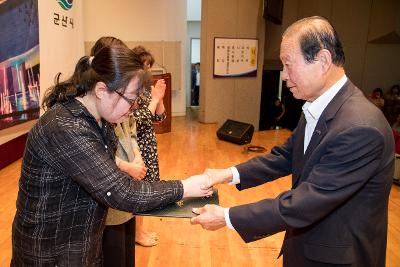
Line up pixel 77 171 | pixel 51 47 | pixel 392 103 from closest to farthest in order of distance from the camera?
pixel 77 171
pixel 51 47
pixel 392 103

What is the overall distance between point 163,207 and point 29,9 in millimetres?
3535

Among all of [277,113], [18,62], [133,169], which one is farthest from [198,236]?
[277,113]

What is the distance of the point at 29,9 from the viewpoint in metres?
3.82

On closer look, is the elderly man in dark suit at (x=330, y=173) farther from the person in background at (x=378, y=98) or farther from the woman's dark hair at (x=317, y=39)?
the person in background at (x=378, y=98)

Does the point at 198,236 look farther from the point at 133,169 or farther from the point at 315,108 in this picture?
the point at 315,108

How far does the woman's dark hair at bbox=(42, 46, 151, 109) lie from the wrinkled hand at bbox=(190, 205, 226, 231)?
51 centimetres

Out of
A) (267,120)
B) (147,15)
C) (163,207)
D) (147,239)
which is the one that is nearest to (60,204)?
(163,207)

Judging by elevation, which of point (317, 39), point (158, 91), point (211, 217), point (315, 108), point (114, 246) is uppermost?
point (317, 39)

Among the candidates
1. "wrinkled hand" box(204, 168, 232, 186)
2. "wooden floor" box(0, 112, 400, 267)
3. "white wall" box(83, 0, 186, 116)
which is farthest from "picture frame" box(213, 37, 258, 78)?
"wrinkled hand" box(204, 168, 232, 186)

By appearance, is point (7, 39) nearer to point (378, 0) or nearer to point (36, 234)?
point (36, 234)

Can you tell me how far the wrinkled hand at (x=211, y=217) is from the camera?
4.24 ft

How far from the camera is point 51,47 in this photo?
4285mm

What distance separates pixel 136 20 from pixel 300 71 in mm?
6329

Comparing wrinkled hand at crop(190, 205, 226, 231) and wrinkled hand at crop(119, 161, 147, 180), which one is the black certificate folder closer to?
wrinkled hand at crop(190, 205, 226, 231)
